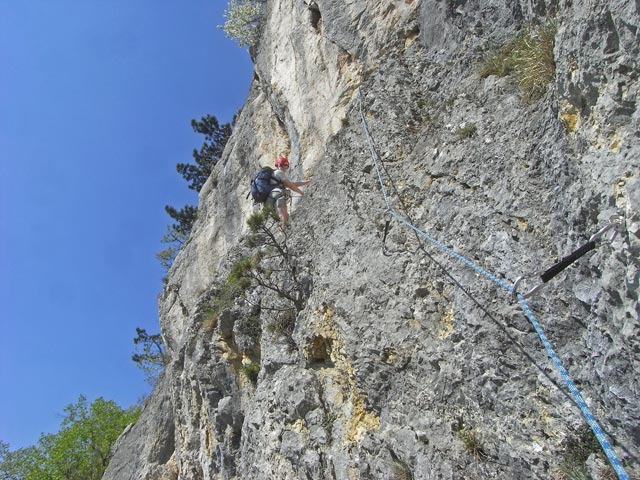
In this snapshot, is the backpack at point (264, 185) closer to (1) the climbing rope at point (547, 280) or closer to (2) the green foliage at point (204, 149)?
(1) the climbing rope at point (547, 280)

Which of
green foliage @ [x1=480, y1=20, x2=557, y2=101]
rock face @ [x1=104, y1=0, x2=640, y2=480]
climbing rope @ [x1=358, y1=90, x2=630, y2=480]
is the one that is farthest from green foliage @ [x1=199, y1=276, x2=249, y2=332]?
green foliage @ [x1=480, y1=20, x2=557, y2=101]

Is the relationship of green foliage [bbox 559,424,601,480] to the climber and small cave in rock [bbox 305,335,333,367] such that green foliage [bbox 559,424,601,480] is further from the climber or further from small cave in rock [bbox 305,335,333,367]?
the climber

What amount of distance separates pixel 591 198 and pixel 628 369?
4.35ft

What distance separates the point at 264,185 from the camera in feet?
37.2

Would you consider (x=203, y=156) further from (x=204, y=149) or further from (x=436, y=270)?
(x=436, y=270)

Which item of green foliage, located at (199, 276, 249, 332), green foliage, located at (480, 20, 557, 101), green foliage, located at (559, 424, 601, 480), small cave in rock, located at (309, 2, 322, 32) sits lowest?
green foliage, located at (559, 424, 601, 480)

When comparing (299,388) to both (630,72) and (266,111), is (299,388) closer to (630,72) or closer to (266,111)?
(630,72)

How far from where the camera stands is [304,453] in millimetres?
6961

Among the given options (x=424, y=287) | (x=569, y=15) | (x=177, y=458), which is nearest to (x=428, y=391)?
(x=424, y=287)

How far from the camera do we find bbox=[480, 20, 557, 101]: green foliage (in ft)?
18.6

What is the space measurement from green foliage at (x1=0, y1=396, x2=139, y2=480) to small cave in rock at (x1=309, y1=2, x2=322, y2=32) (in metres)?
22.0

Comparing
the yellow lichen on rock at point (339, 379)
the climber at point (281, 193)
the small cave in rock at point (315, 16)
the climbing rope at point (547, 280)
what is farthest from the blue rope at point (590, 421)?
the small cave in rock at point (315, 16)

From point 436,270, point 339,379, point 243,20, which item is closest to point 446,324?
point 436,270

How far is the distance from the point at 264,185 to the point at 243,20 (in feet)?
35.4
